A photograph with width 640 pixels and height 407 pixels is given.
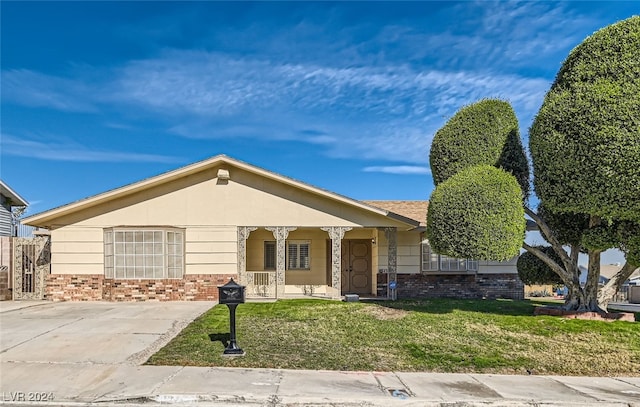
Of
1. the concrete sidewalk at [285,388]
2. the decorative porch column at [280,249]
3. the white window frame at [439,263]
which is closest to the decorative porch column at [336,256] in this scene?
the decorative porch column at [280,249]

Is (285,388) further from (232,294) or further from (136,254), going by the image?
(136,254)

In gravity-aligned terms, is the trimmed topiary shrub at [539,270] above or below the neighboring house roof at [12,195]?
below

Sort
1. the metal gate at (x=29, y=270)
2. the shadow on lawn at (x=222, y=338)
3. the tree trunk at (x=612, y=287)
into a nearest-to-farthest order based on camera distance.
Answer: the shadow on lawn at (x=222, y=338) → the tree trunk at (x=612, y=287) → the metal gate at (x=29, y=270)

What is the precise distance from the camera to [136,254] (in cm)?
1391

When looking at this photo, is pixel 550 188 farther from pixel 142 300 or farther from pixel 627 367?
pixel 142 300

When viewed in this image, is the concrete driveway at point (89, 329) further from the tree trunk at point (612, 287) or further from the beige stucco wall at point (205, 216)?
the tree trunk at point (612, 287)

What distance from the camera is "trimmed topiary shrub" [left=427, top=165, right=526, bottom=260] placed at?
10070 mm

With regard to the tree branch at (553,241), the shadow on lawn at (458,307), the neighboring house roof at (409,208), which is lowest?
the shadow on lawn at (458,307)

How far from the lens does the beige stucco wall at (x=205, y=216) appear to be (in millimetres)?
13977

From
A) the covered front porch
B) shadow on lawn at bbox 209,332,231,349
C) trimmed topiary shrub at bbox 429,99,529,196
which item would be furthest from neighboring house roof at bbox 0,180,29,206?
trimmed topiary shrub at bbox 429,99,529,196

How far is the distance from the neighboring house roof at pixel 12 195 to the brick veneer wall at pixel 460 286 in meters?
21.3

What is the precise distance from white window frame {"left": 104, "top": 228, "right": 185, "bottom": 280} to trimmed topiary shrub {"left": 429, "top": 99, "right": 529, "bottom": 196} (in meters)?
8.90

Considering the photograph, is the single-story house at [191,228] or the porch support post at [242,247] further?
the porch support post at [242,247]

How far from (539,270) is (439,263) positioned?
385 centimetres
